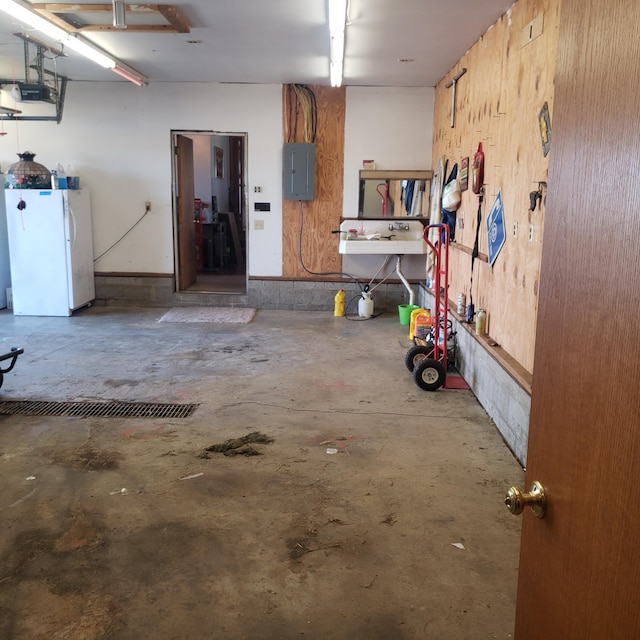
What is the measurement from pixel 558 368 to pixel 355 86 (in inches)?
302

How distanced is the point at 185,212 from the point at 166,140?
1131mm

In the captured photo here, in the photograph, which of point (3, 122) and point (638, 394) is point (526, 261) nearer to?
point (638, 394)

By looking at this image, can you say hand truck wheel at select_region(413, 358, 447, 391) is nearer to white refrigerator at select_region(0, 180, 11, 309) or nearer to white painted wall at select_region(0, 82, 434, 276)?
white painted wall at select_region(0, 82, 434, 276)

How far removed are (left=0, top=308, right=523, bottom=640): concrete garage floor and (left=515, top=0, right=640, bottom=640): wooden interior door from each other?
4.26ft

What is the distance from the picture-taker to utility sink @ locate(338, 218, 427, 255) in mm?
7934

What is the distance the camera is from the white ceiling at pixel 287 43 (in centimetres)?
493

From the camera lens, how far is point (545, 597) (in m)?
1.20

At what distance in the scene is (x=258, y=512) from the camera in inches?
119

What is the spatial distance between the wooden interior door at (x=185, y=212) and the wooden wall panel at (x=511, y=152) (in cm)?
438

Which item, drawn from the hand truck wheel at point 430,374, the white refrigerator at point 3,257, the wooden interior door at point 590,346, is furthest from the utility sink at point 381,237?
the wooden interior door at point 590,346

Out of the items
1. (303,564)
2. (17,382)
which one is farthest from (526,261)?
(17,382)

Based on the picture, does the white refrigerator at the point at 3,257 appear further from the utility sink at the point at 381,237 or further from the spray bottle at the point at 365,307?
the spray bottle at the point at 365,307

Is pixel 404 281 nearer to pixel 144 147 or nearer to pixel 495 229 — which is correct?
pixel 495 229

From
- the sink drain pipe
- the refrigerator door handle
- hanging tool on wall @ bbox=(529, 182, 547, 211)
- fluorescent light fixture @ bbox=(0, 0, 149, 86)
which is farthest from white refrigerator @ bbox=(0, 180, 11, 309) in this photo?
hanging tool on wall @ bbox=(529, 182, 547, 211)
